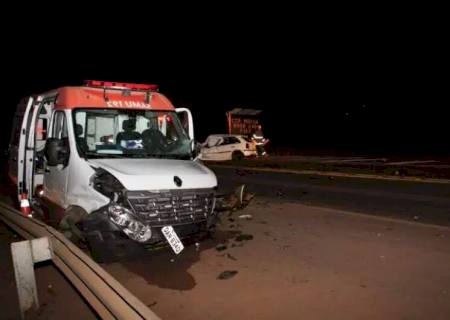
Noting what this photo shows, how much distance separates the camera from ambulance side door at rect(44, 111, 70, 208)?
23.7 ft

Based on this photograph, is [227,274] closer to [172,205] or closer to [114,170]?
[172,205]

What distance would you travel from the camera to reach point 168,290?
19.1ft

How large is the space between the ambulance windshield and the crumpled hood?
1.09 ft

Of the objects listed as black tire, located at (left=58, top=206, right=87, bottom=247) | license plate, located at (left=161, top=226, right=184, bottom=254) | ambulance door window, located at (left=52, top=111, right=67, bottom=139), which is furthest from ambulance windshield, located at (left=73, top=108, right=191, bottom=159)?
license plate, located at (left=161, top=226, right=184, bottom=254)

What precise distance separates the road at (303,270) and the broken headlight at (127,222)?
0.58 m

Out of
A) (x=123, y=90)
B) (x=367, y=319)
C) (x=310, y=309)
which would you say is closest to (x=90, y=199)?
(x=123, y=90)

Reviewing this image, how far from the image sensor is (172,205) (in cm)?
648

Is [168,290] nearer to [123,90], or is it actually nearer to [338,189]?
[123,90]

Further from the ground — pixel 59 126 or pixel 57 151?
pixel 59 126

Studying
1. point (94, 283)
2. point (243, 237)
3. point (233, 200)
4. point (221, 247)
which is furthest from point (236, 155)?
point (94, 283)

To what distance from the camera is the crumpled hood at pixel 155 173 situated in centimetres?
620

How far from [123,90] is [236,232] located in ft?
10.6

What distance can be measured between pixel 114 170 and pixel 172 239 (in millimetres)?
1166

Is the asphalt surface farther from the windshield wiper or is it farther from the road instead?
the windshield wiper
